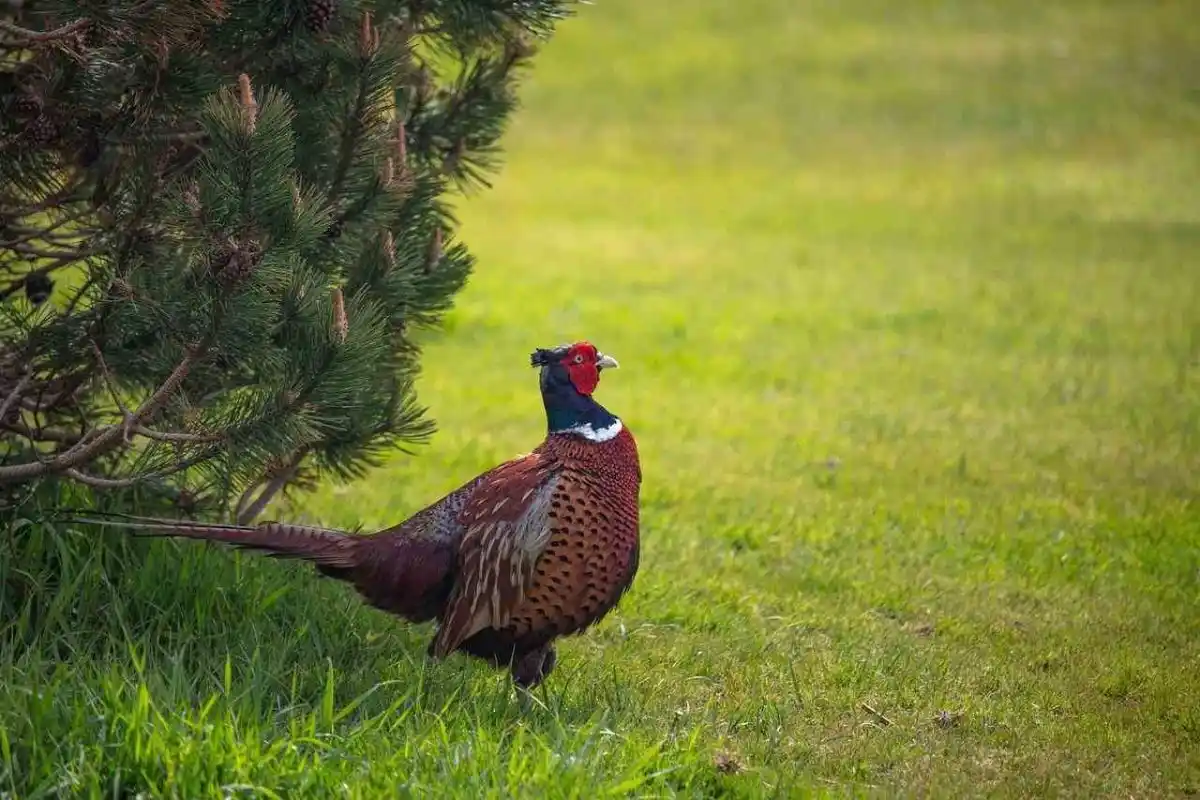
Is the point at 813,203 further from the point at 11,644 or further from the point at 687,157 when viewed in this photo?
the point at 11,644

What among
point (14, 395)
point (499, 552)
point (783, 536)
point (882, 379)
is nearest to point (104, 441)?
point (14, 395)

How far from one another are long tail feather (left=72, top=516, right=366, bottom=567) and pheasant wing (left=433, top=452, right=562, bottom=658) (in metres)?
0.33

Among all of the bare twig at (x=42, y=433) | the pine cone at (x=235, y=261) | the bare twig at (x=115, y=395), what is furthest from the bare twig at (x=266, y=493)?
the pine cone at (x=235, y=261)

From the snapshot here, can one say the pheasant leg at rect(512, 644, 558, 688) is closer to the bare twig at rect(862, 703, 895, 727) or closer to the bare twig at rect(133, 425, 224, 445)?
the bare twig at rect(862, 703, 895, 727)

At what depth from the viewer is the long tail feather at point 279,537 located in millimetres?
4516

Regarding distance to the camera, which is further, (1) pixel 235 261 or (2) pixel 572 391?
(2) pixel 572 391

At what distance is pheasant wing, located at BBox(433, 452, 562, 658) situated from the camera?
4.62 metres

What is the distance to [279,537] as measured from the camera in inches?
182

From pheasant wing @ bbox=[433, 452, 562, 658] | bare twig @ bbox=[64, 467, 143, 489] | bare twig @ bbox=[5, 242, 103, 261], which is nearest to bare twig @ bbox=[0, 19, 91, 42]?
bare twig @ bbox=[5, 242, 103, 261]

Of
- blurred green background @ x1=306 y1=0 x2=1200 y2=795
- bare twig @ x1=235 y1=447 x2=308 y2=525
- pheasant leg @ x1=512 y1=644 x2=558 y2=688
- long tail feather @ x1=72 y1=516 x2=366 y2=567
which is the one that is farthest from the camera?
bare twig @ x1=235 y1=447 x2=308 y2=525

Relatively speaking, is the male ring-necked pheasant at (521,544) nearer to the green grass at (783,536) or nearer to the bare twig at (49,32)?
the green grass at (783,536)

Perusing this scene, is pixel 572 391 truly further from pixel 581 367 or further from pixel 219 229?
pixel 219 229

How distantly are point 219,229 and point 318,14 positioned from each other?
841 mm

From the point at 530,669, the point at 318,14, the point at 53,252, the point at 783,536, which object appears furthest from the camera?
the point at 783,536
